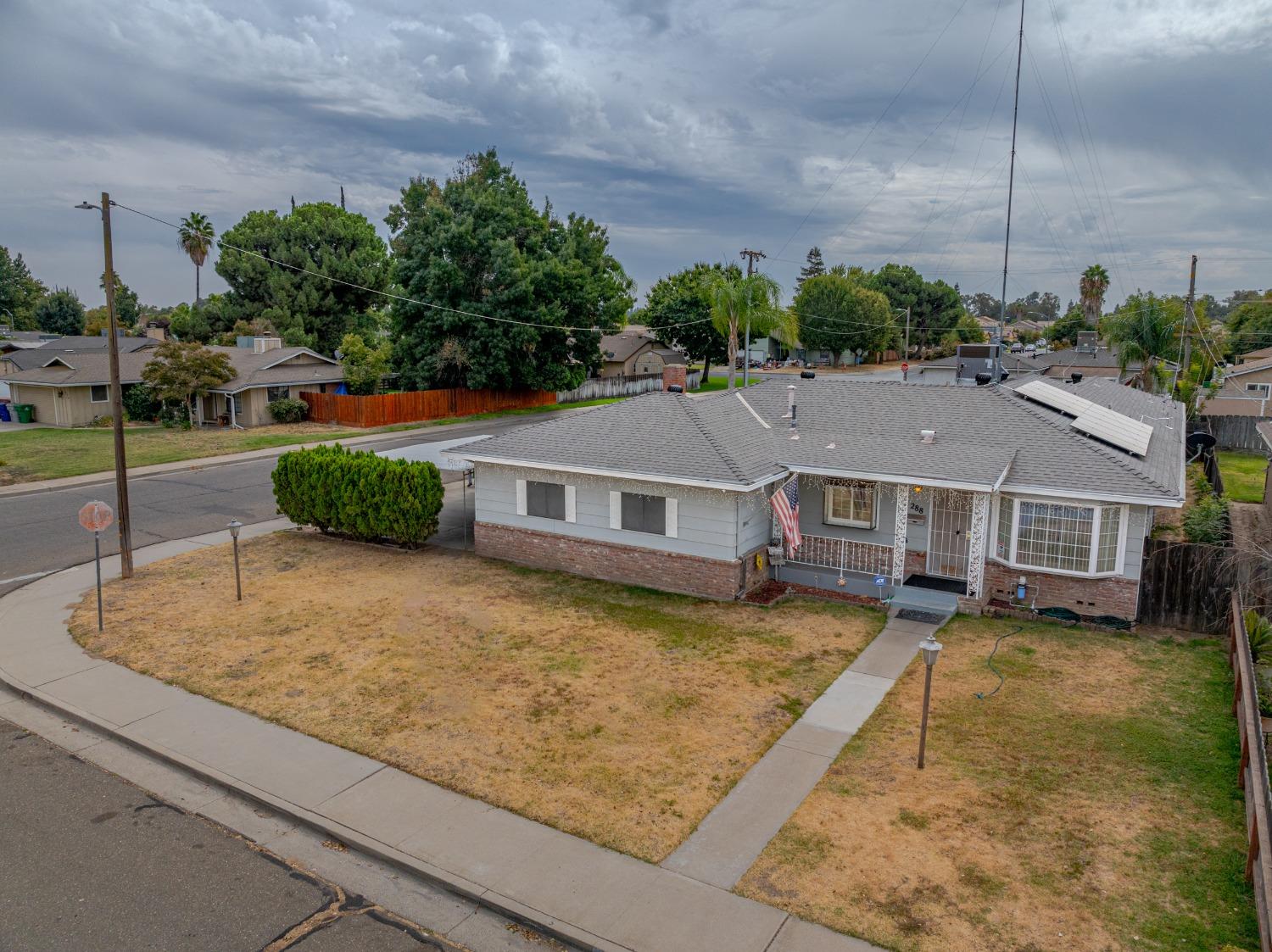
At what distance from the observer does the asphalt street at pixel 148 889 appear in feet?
23.9

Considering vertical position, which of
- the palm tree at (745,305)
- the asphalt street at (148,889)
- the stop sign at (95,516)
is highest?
the palm tree at (745,305)

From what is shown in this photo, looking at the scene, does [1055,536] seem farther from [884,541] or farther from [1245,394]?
[1245,394]

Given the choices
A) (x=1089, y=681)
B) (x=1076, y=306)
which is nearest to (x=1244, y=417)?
(x=1089, y=681)

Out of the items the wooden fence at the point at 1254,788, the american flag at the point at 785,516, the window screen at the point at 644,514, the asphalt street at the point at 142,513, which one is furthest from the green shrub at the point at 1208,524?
the asphalt street at the point at 142,513

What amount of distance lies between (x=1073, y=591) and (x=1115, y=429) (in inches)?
170

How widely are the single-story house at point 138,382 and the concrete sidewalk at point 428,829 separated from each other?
31014mm

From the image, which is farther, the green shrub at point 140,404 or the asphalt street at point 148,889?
the green shrub at point 140,404

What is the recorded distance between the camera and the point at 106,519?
1485cm

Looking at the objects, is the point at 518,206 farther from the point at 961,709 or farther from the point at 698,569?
the point at 961,709

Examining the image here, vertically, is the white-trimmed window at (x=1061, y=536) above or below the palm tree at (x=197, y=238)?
below

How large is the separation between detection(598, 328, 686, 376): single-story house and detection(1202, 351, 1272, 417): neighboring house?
115 feet

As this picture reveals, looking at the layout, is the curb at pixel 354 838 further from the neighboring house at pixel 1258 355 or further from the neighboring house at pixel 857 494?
the neighboring house at pixel 1258 355

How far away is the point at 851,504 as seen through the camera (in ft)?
58.7

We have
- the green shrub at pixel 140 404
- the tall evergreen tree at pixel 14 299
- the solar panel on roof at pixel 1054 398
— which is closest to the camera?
the solar panel on roof at pixel 1054 398
